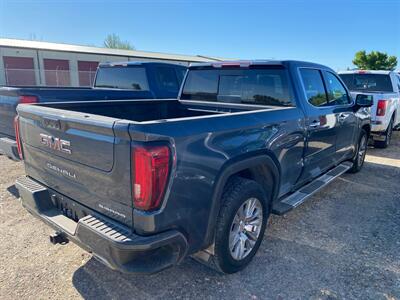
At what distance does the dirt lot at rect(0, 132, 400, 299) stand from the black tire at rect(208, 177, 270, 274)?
0.59 ft

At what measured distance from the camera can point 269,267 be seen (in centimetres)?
306

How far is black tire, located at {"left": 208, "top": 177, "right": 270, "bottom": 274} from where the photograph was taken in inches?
103

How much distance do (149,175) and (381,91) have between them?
8478mm

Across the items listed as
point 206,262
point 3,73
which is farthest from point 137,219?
point 3,73

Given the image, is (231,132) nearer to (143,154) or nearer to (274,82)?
(143,154)

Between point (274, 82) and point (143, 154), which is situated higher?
point (274, 82)

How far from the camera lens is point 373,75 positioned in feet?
28.2

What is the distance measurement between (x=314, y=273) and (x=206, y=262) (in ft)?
3.53

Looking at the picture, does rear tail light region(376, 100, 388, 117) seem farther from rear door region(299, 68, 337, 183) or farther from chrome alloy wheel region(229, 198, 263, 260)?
chrome alloy wheel region(229, 198, 263, 260)

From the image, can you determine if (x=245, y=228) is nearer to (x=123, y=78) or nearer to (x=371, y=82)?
(x=123, y=78)

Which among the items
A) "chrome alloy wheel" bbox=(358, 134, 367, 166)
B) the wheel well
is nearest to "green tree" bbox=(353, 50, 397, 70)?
"chrome alloy wheel" bbox=(358, 134, 367, 166)

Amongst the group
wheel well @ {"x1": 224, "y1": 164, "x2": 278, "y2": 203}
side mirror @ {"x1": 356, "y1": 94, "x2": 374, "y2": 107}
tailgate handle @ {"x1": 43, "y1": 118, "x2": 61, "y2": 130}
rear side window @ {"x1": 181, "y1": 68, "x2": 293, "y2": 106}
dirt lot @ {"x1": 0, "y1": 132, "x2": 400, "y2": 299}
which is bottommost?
dirt lot @ {"x1": 0, "y1": 132, "x2": 400, "y2": 299}

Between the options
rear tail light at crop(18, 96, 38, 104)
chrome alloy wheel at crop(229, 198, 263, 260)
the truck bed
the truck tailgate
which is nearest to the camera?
the truck tailgate

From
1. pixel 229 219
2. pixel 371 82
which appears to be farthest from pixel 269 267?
pixel 371 82
